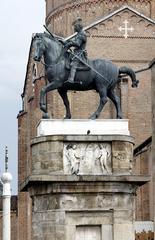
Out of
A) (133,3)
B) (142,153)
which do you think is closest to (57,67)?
(142,153)

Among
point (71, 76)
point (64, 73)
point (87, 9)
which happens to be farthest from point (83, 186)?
point (87, 9)

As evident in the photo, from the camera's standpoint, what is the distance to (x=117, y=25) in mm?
49250

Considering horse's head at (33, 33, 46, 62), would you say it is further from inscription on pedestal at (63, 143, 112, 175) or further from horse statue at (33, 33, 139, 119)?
inscription on pedestal at (63, 143, 112, 175)

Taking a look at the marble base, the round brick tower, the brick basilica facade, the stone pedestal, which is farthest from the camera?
the round brick tower

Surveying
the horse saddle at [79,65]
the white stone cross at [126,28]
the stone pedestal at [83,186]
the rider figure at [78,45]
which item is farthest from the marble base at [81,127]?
the white stone cross at [126,28]

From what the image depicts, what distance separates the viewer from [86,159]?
20766mm

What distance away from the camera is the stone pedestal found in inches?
807

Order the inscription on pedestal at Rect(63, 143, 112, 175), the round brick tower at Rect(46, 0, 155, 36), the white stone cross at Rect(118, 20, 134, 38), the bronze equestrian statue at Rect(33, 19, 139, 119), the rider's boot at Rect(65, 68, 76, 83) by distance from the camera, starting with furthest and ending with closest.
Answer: the round brick tower at Rect(46, 0, 155, 36) → the white stone cross at Rect(118, 20, 134, 38) → the bronze equestrian statue at Rect(33, 19, 139, 119) → the rider's boot at Rect(65, 68, 76, 83) → the inscription on pedestal at Rect(63, 143, 112, 175)

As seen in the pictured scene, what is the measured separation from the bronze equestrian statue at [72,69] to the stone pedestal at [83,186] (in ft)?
3.41

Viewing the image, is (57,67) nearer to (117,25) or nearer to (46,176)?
(46,176)

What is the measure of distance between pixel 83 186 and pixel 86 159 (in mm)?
625

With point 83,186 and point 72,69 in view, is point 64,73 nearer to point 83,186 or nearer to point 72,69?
point 72,69

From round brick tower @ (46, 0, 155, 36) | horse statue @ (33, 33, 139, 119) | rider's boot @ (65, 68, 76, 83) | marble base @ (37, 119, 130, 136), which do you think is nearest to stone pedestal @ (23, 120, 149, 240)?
marble base @ (37, 119, 130, 136)

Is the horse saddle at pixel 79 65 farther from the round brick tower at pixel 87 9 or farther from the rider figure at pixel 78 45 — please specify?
the round brick tower at pixel 87 9
